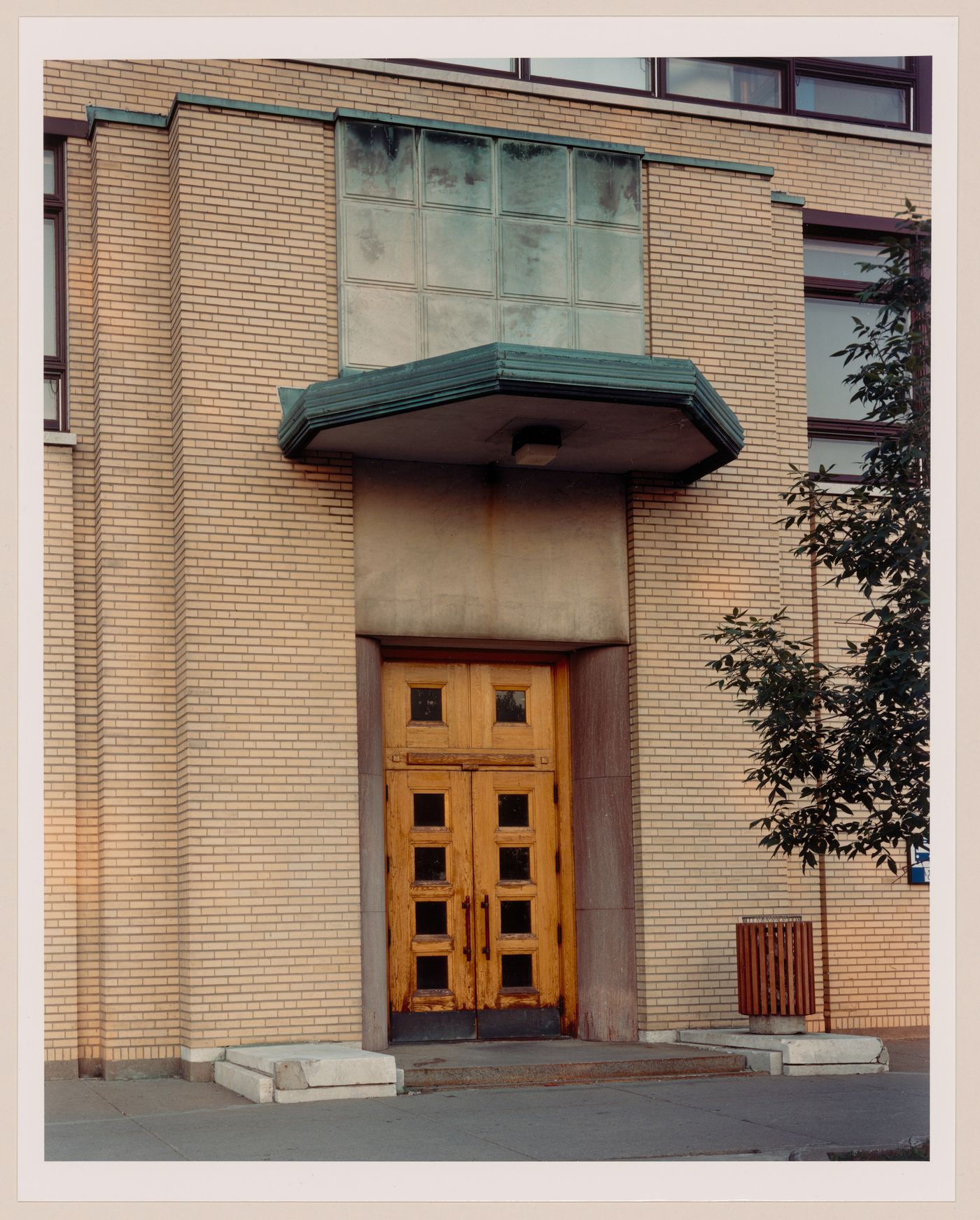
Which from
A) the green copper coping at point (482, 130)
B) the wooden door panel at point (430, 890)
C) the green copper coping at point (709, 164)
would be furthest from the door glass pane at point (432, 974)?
the green copper coping at point (709, 164)

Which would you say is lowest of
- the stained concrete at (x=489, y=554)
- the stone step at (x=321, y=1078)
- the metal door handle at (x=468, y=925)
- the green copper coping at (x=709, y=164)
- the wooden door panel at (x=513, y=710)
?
the stone step at (x=321, y=1078)

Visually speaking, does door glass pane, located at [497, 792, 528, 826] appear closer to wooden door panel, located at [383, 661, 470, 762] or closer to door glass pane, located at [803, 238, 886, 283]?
wooden door panel, located at [383, 661, 470, 762]

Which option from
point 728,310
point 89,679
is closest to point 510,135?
point 728,310

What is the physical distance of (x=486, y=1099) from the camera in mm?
10953

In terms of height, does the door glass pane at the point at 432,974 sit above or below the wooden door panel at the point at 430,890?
below

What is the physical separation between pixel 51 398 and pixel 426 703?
13.6ft

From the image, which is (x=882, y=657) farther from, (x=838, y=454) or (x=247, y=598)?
(x=838, y=454)

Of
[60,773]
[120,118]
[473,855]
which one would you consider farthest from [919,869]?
[120,118]

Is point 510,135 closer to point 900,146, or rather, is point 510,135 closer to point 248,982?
point 900,146

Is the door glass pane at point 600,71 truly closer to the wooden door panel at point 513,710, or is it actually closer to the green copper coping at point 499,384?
the green copper coping at point 499,384

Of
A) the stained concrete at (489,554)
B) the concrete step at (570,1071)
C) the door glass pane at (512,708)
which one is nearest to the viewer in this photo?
the concrete step at (570,1071)

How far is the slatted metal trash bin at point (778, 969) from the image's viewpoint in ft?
42.1

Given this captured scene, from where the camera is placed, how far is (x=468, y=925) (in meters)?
14.0

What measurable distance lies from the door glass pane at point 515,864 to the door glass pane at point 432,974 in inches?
36.4
